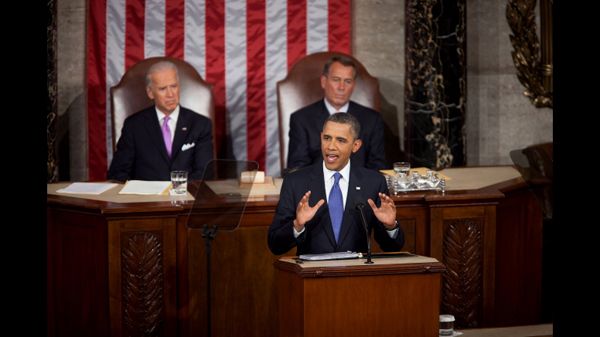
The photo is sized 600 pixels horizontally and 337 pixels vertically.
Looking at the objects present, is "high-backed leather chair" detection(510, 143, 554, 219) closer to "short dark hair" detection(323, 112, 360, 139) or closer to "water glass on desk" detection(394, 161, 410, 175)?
"short dark hair" detection(323, 112, 360, 139)

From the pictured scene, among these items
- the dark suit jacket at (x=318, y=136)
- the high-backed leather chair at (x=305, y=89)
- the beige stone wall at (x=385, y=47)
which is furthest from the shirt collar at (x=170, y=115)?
the beige stone wall at (x=385, y=47)

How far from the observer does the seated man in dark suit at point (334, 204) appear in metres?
4.43

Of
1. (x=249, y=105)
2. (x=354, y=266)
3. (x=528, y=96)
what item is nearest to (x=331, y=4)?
(x=249, y=105)

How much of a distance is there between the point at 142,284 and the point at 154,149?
1.91 m

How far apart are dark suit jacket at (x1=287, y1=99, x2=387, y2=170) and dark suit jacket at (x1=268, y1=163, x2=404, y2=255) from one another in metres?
2.39

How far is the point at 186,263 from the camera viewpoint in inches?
214

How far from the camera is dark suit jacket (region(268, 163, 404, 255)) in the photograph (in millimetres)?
4422

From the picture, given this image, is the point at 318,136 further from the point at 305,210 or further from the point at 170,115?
the point at 305,210

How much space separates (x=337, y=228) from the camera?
4488 mm

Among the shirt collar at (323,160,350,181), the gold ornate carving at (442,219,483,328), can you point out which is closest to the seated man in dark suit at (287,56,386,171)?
the gold ornate carving at (442,219,483,328)

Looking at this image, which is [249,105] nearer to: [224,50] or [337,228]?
[224,50]

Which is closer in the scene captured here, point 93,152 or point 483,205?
point 483,205

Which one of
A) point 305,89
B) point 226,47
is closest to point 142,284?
point 305,89

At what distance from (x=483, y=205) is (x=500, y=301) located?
702 millimetres
